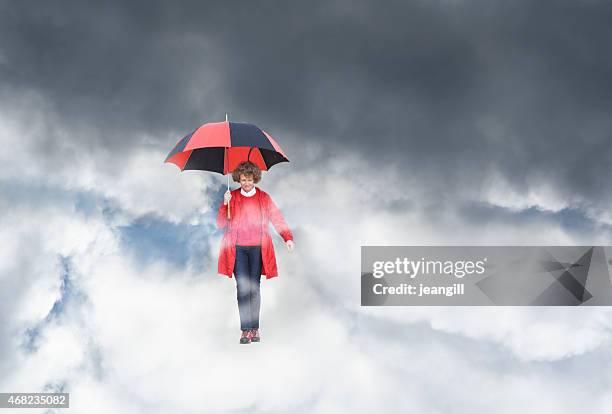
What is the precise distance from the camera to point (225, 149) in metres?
14.2

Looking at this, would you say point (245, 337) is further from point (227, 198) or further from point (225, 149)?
point (225, 149)

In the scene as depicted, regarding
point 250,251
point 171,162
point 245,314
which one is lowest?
point 245,314

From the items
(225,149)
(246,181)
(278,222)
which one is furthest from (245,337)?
(225,149)

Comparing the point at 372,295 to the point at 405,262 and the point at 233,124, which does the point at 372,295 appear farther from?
the point at 233,124

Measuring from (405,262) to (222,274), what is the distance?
3.89 meters

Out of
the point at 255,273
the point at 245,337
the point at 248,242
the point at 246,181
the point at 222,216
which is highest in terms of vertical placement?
the point at 246,181

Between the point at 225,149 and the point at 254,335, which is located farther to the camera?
the point at 225,149

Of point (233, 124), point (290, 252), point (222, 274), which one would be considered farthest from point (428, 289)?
point (233, 124)

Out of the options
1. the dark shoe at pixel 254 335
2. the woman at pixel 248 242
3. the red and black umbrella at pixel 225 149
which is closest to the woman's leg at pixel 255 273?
the woman at pixel 248 242

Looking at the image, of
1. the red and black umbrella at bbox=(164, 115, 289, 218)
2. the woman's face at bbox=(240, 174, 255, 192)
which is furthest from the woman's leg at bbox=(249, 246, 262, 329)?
the red and black umbrella at bbox=(164, 115, 289, 218)

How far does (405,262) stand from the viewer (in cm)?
1517

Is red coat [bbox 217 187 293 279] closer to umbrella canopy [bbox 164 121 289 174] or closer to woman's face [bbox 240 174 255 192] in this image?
woman's face [bbox 240 174 255 192]

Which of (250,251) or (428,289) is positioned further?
(428,289)

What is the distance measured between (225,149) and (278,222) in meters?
1.76
